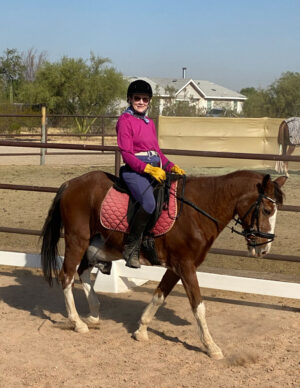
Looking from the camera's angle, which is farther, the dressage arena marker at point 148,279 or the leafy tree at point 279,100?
the leafy tree at point 279,100

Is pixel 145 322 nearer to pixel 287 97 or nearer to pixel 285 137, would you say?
pixel 285 137

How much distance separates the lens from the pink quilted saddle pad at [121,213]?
452 centimetres

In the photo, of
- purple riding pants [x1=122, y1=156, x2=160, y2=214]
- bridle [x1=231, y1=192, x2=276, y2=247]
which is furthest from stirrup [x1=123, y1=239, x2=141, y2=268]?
bridle [x1=231, y1=192, x2=276, y2=247]

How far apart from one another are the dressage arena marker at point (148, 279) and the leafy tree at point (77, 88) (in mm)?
32564

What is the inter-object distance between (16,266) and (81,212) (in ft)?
7.13

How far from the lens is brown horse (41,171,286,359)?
4.28 metres

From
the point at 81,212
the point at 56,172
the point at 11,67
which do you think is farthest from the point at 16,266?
the point at 11,67

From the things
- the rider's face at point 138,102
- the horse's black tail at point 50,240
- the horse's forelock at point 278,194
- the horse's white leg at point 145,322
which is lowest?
the horse's white leg at point 145,322

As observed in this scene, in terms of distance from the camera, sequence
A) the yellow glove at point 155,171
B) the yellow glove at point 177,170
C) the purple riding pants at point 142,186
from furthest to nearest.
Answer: the yellow glove at point 177,170 → the purple riding pants at point 142,186 → the yellow glove at point 155,171

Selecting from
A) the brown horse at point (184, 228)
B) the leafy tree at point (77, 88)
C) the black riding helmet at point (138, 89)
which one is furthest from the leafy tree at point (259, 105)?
the black riding helmet at point (138, 89)

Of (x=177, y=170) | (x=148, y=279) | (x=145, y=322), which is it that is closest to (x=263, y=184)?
(x=177, y=170)

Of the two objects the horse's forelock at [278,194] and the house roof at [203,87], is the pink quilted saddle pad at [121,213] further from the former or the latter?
the house roof at [203,87]

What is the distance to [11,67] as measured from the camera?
52781 millimetres

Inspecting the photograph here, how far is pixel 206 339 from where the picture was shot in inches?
170
